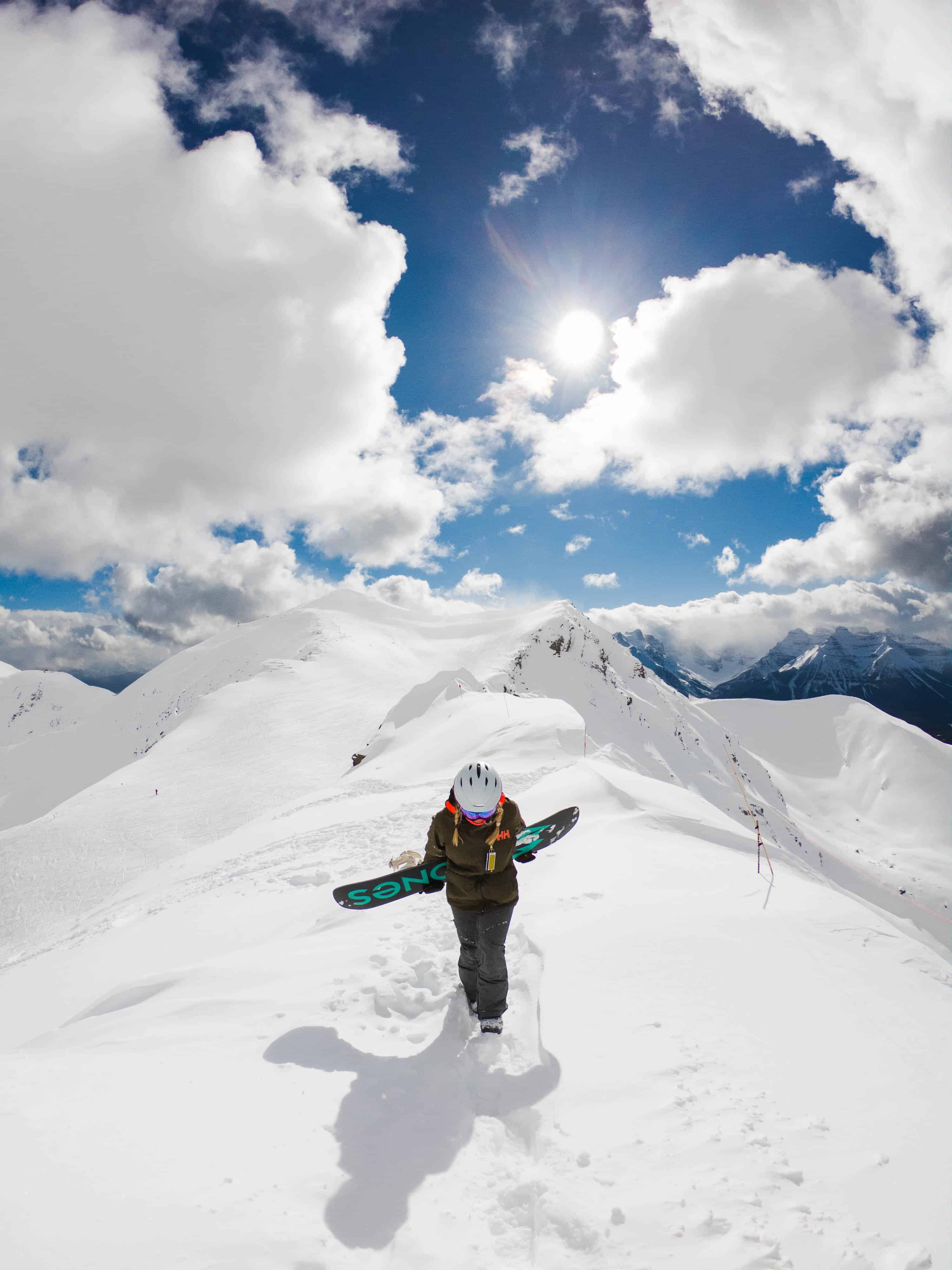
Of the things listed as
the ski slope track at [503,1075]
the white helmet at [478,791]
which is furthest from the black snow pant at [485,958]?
the white helmet at [478,791]

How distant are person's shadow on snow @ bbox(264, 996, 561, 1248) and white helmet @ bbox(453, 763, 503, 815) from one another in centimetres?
204

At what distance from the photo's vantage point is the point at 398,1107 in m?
4.39

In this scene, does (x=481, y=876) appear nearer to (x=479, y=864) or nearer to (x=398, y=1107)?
(x=479, y=864)

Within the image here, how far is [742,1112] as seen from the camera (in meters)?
4.02

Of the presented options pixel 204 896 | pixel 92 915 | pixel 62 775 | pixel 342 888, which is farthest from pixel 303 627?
pixel 342 888

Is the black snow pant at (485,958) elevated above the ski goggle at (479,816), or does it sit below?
below

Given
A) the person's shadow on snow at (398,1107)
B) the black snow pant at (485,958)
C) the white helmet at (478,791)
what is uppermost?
the white helmet at (478,791)

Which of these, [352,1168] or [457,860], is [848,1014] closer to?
[457,860]

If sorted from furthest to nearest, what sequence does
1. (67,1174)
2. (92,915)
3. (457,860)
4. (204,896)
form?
(92,915)
(204,896)
(457,860)
(67,1174)

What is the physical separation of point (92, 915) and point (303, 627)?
9045 cm

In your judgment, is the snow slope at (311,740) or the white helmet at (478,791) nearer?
the white helmet at (478,791)

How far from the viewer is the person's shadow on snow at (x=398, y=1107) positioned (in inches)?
136

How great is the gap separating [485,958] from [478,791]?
5.24 ft

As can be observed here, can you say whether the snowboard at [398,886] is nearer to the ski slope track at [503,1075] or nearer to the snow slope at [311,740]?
the ski slope track at [503,1075]
